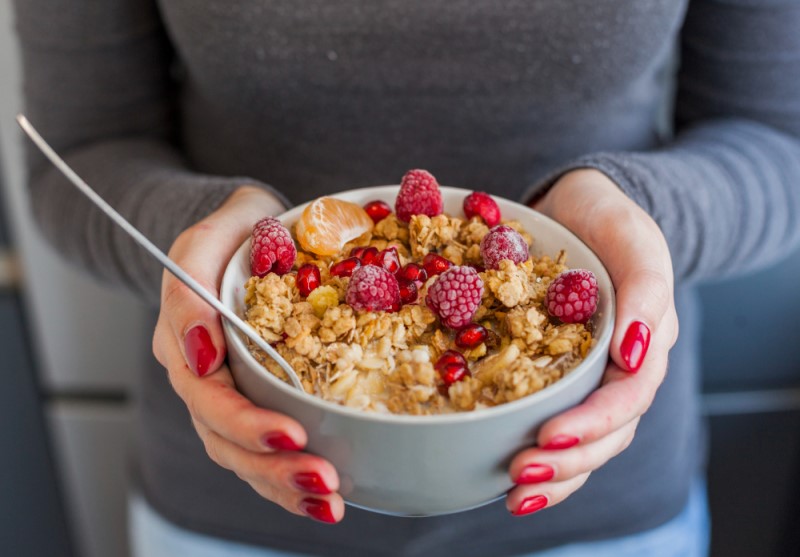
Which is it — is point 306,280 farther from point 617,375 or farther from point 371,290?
point 617,375

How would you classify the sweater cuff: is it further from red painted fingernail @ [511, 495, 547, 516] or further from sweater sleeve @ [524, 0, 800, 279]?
red painted fingernail @ [511, 495, 547, 516]

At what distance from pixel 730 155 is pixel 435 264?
311 mm

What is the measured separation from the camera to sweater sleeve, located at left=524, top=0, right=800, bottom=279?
0.56m

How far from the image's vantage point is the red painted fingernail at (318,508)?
381mm

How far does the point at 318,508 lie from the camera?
382 millimetres

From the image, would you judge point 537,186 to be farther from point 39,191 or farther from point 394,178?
point 39,191

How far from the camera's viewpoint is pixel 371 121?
1.97ft

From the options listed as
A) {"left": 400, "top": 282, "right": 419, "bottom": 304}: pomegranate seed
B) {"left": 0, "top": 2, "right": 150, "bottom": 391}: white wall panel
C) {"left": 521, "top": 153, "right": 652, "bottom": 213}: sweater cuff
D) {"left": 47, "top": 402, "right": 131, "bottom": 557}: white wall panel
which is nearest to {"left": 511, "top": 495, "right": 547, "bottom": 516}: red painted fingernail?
{"left": 400, "top": 282, "right": 419, "bottom": 304}: pomegranate seed

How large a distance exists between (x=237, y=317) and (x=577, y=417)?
0.55 ft

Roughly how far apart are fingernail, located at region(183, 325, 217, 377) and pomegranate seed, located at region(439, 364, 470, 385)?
0.11 metres

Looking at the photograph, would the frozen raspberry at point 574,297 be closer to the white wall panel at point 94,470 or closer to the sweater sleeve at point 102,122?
the sweater sleeve at point 102,122

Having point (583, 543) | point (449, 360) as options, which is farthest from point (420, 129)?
point (583, 543)

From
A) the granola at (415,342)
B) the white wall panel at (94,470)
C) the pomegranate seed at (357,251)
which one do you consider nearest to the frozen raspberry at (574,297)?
the granola at (415,342)

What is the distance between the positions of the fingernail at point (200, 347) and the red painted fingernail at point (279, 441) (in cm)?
5
